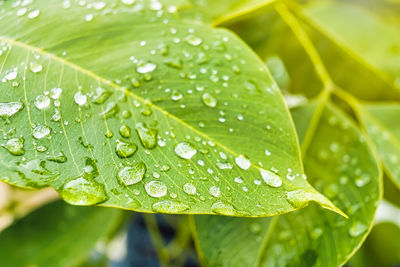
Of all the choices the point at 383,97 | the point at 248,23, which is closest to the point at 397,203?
the point at 383,97

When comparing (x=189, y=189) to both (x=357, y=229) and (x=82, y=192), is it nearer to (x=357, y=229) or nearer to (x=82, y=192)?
(x=82, y=192)

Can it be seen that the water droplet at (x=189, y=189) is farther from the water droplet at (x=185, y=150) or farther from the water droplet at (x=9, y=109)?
the water droplet at (x=9, y=109)

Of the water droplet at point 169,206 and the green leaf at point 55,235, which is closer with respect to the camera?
the water droplet at point 169,206

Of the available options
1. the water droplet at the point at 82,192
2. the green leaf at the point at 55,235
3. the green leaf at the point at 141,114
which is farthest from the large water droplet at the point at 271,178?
the green leaf at the point at 55,235

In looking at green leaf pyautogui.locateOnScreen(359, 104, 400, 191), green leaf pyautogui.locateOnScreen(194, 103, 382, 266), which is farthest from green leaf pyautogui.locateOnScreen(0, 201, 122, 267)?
green leaf pyautogui.locateOnScreen(359, 104, 400, 191)

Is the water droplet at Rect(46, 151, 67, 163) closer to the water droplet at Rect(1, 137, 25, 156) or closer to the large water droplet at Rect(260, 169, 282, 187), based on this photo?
the water droplet at Rect(1, 137, 25, 156)

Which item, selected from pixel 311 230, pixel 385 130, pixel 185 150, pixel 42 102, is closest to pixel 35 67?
pixel 42 102

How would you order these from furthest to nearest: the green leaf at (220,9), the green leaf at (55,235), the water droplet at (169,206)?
1. the green leaf at (55,235)
2. the green leaf at (220,9)
3. the water droplet at (169,206)
